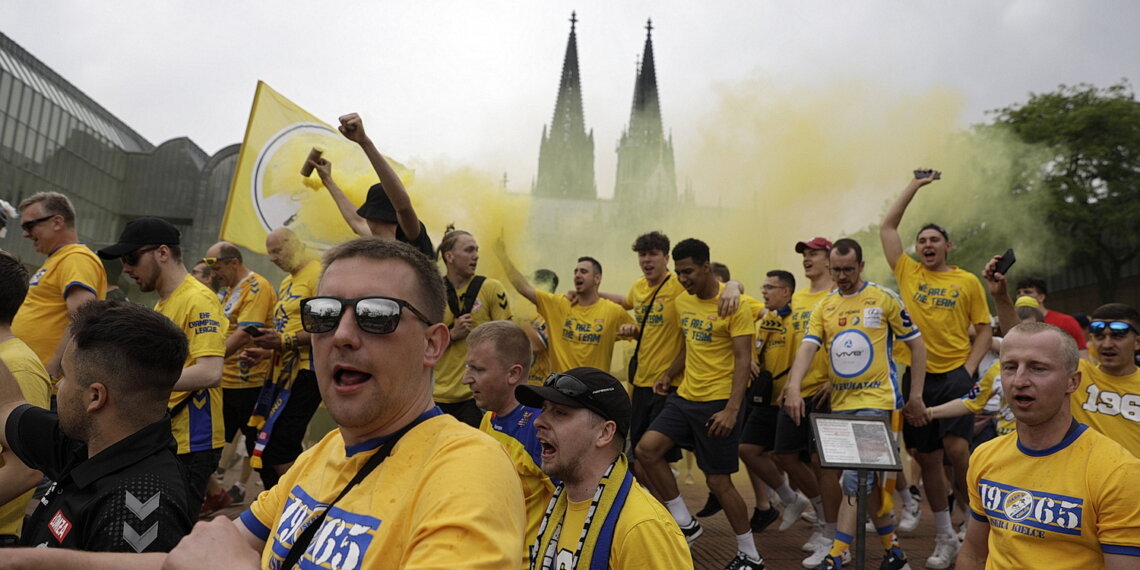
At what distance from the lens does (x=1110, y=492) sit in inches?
117

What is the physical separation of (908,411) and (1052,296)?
36.8 metres

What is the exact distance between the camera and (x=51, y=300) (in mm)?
5262

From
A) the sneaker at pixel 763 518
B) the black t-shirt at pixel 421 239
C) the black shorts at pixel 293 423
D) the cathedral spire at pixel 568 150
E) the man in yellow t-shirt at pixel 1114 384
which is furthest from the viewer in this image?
the cathedral spire at pixel 568 150

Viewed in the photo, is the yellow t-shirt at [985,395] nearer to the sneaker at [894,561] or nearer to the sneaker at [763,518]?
the sneaker at [894,561]

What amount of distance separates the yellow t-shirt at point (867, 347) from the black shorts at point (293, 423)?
12.3 feet

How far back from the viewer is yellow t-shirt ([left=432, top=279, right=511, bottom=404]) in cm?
569

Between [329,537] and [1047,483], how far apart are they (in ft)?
9.06

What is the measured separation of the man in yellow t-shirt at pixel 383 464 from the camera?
59.8 inches

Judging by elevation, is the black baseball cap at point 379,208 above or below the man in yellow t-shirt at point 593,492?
above

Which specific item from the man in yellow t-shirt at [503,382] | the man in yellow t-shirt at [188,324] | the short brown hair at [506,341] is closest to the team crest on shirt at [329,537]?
the man in yellow t-shirt at [503,382]

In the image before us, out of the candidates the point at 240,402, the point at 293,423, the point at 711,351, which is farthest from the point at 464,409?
the point at 240,402

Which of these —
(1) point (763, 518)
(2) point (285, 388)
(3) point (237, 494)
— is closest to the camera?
(2) point (285, 388)

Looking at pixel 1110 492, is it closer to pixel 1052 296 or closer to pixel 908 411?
pixel 908 411

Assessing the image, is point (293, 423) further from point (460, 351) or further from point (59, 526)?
point (59, 526)
